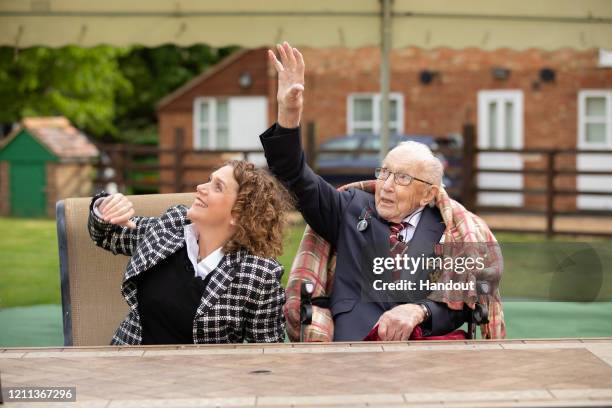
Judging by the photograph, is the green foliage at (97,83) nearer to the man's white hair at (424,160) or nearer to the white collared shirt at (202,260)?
the man's white hair at (424,160)

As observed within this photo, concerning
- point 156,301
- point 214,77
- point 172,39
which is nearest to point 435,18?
point 172,39

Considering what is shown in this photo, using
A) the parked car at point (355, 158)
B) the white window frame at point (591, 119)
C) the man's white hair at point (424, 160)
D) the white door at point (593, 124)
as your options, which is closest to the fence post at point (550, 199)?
the parked car at point (355, 158)

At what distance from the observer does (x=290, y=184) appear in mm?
3596

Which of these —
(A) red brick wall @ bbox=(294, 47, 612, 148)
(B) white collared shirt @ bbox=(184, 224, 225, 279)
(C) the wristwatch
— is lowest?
(C) the wristwatch

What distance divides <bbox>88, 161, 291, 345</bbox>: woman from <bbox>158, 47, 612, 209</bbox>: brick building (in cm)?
1687

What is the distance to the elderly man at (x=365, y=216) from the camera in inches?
138

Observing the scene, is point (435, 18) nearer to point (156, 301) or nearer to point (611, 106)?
point (156, 301)

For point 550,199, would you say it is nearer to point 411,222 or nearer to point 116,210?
point 411,222

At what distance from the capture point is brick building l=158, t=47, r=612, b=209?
21.0 metres

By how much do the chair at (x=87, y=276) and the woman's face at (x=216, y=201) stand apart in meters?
0.43

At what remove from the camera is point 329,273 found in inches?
149

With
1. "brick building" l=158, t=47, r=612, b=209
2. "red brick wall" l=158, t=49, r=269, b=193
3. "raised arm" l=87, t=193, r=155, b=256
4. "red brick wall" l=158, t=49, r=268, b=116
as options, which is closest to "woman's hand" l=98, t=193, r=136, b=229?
"raised arm" l=87, t=193, r=155, b=256

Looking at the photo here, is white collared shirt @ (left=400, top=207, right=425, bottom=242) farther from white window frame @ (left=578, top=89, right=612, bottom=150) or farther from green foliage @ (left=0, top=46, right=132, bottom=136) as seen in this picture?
green foliage @ (left=0, top=46, right=132, bottom=136)

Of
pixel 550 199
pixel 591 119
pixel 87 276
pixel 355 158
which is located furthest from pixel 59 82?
pixel 87 276
